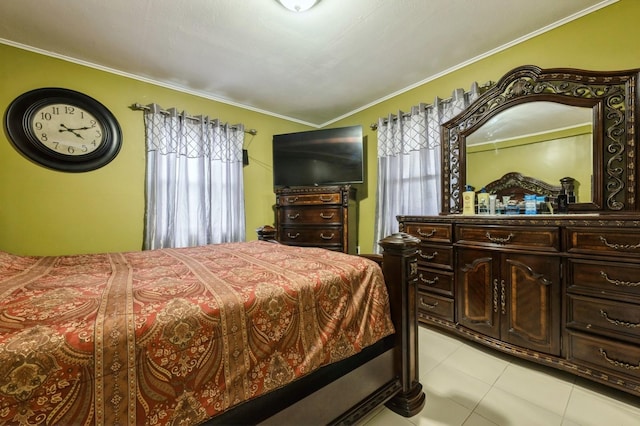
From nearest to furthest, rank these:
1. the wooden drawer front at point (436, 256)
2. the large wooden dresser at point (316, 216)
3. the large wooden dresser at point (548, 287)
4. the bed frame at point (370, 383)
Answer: the bed frame at point (370, 383), the large wooden dresser at point (548, 287), the wooden drawer front at point (436, 256), the large wooden dresser at point (316, 216)

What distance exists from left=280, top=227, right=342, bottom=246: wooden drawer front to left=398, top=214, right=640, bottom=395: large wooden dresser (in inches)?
45.5

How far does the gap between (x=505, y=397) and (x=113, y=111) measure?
391 cm

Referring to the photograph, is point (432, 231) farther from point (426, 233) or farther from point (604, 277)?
point (604, 277)

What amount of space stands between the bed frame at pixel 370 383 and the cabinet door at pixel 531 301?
0.89 m

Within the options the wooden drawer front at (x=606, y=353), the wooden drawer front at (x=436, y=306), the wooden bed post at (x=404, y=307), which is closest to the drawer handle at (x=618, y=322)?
the wooden drawer front at (x=606, y=353)

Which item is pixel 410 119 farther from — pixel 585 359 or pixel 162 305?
pixel 162 305

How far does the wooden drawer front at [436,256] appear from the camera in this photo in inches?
80.4

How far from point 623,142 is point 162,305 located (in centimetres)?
274

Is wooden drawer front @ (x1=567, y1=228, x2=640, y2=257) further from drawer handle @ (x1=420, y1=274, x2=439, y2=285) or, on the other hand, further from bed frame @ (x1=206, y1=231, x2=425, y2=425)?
bed frame @ (x1=206, y1=231, x2=425, y2=425)

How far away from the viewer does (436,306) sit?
6.99 ft

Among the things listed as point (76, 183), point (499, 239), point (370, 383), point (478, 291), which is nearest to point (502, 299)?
point (478, 291)

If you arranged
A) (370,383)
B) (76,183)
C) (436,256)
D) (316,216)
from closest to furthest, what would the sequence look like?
(370,383), (436,256), (76,183), (316,216)

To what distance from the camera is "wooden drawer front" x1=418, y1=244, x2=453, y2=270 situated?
2.04m

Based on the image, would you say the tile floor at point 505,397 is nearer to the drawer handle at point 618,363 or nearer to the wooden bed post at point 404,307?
the wooden bed post at point 404,307
